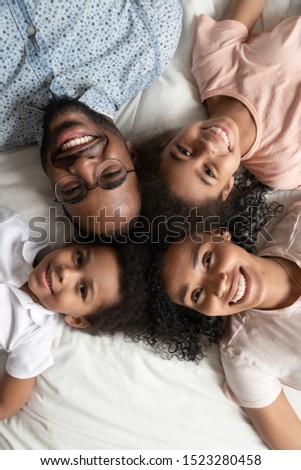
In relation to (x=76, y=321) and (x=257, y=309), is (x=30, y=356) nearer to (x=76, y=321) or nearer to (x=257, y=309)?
(x=76, y=321)

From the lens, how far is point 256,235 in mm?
1271

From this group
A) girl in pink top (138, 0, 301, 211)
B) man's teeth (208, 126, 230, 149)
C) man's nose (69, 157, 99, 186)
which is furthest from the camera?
girl in pink top (138, 0, 301, 211)

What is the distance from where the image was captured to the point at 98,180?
1015 mm

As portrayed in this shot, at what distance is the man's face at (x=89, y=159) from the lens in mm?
1015

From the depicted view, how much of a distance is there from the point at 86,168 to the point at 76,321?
0.37 metres

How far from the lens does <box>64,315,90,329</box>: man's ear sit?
1.13 m

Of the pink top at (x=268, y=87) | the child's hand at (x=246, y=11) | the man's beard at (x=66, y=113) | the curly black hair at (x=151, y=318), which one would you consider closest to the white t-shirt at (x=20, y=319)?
the curly black hair at (x=151, y=318)

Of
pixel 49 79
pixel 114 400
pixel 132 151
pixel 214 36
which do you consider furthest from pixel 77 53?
pixel 114 400

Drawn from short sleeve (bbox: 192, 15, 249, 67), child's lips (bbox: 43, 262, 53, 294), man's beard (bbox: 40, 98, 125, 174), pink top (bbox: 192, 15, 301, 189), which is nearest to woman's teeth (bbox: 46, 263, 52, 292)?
child's lips (bbox: 43, 262, 53, 294)

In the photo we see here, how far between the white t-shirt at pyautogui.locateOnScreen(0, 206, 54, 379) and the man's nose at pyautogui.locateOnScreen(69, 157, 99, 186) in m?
0.26

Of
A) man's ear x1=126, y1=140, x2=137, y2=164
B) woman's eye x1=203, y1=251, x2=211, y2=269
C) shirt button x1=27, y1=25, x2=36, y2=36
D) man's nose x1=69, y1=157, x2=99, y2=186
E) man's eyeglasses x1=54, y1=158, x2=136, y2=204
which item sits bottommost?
woman's eye x1=203, y1=251, x2=211, y2=269

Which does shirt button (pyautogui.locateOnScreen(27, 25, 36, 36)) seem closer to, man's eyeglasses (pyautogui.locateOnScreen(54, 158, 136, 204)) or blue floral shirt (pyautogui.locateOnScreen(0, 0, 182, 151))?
blue floral shirt (pyautogui.locateOnScreen(0, 0, 182, 151))

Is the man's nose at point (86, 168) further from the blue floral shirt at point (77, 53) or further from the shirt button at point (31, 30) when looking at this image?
the shirt button at point (31, 30)

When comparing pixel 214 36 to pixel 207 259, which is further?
pixel 214 36
